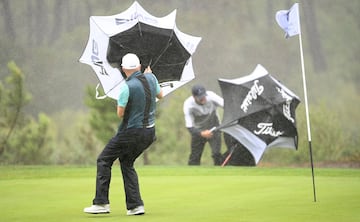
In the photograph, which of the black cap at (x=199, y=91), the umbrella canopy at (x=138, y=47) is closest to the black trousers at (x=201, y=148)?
the black cap at (x=199, y=91)

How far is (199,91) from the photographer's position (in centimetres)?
1753

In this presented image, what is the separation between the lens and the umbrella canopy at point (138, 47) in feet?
41.7

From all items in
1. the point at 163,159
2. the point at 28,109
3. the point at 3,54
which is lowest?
the point at 163,159

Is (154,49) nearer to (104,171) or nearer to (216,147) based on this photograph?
(216,147)

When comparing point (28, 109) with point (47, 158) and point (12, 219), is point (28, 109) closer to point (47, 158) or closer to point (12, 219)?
point (47, 158)

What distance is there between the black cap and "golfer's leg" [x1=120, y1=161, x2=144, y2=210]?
897 centimetres

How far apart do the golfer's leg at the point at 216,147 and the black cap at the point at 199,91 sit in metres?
0.91

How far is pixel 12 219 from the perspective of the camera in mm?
8047

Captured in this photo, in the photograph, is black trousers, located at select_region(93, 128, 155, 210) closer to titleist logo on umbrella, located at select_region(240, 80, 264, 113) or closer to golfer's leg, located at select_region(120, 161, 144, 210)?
golfer's leg, located at select_region(120, 161, 144, 210)

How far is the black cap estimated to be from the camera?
17.5 meters

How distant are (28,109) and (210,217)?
1182 cm

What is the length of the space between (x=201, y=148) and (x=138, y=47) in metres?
5.22

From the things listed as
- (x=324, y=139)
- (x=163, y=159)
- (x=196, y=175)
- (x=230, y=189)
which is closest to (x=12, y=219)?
(x=230, y=189)

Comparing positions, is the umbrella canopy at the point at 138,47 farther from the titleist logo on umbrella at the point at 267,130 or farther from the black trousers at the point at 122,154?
the black trousers at the point at 122,154
